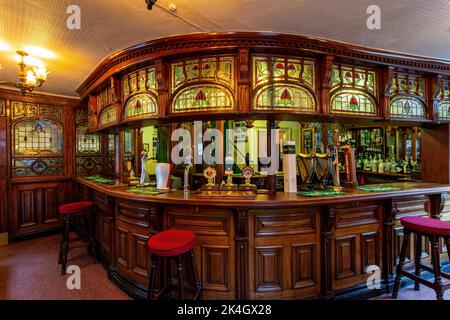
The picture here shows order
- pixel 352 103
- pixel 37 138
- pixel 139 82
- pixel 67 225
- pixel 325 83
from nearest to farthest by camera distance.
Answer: pixel 325 83 < pixel 352 103 < pixel 139 82 < pixel 67 225 < pixel 37 138

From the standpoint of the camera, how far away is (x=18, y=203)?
404cm

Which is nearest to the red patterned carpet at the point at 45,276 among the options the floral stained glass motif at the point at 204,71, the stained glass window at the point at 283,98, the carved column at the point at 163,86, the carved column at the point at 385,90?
the carved column at the point at 163,86

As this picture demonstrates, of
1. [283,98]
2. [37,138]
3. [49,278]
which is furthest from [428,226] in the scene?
[37,138]

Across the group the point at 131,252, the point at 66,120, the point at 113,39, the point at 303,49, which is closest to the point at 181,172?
the point at 66,120

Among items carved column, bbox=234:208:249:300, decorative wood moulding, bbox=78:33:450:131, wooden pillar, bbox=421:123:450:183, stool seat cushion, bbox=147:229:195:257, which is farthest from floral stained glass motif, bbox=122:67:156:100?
wooden pillar, bbox=421:123:450:183

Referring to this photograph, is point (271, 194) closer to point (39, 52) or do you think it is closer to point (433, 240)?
point (433, 240)

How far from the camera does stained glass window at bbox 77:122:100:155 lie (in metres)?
4.65

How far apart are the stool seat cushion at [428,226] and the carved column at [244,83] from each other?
1889 mm

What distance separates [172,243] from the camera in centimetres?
174

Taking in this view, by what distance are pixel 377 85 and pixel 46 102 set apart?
541cm

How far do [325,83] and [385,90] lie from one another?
848 millimetres

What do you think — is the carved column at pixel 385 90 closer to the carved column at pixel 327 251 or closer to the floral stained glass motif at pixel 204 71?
the carved column at pixel 327 251

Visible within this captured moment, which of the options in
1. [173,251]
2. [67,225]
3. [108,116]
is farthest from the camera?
[108,116]

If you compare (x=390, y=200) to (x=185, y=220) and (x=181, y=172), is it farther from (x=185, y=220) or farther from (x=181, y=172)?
(x=181, y=172)
